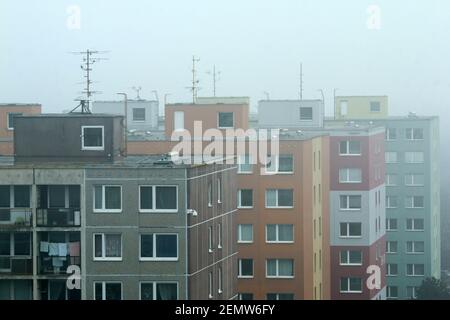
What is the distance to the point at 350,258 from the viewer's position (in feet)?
51.8

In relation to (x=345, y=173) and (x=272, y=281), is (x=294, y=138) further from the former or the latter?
(x=345, y=173)

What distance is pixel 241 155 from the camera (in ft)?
41.5

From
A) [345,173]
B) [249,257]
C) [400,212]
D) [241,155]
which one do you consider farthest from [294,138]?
[400,212]

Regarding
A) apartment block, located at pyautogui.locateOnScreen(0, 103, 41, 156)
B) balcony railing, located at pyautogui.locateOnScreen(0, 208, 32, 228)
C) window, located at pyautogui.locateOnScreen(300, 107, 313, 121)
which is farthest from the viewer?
window, located at pyautogui.locateOnScreen(300, 107, 313, 121)

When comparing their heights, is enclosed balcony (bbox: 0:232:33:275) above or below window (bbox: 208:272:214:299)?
above

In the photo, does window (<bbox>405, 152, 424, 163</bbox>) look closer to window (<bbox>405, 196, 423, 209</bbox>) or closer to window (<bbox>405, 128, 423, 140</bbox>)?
window (<bbox>405, 128, 423, 140</bbox>)

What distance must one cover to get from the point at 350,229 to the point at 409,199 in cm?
545

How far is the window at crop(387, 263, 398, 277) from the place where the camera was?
20.5 m

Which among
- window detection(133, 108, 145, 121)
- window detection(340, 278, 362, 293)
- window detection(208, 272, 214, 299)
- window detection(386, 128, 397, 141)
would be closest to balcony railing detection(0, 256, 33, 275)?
window detection(208, 272, 214, 299)

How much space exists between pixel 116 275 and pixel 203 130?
6229 millimetres

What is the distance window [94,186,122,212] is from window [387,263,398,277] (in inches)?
513

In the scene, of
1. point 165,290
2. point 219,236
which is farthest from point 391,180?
point 165,290

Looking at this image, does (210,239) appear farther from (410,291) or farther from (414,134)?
(414,134)

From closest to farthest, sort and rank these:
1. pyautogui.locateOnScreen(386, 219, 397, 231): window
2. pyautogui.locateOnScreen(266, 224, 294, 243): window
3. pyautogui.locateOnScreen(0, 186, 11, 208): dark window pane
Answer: pyautogui.locateOnScreen(0, 186, 11, 208): dark window pane → pyautogui.locateOnScreen(266, 224, 294, 243): window → pyautogui.locateOnScreen(386, 219, 397, 231): window
